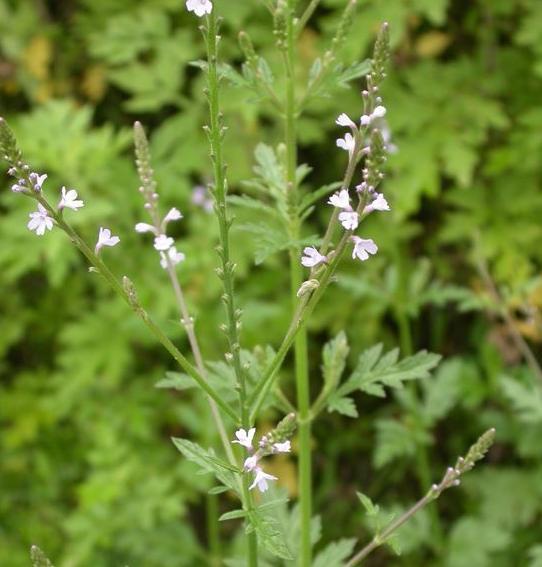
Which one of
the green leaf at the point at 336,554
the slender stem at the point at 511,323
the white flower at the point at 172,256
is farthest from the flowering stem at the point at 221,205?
the slender stem at the point at 511,323

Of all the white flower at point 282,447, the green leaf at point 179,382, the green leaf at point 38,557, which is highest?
the green leaf at point 179,382

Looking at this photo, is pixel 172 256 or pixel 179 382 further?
pixel 179 382

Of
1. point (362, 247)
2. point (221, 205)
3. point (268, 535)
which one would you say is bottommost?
point (268, 535)

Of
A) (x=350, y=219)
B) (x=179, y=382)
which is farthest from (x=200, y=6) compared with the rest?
(x=179, y=382)

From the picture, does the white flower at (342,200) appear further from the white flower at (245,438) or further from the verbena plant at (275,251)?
the white flower at (245,438)

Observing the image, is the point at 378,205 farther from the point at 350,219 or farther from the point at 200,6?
the point at 200,6

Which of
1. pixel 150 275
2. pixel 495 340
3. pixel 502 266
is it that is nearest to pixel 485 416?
pixel 495 340

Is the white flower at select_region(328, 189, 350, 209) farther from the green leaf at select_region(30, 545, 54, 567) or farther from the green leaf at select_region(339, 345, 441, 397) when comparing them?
the green leaf at select_region(30, 545, 54, 567)
